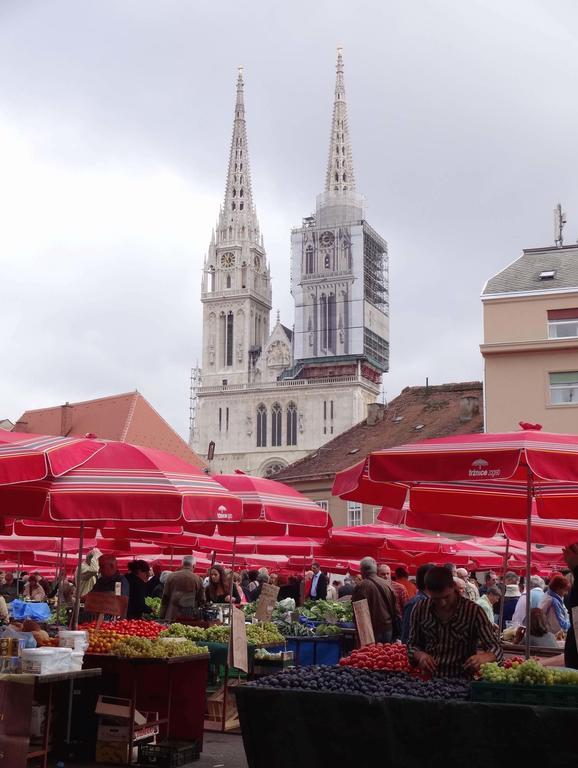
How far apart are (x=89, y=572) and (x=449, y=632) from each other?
443 inches

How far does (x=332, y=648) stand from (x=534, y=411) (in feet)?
85.2

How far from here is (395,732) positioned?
6152mm

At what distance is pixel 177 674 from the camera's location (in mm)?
9461

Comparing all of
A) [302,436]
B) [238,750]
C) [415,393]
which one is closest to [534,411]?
[415,393]

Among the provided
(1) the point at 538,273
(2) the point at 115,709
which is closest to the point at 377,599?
(2) the point at 115,709

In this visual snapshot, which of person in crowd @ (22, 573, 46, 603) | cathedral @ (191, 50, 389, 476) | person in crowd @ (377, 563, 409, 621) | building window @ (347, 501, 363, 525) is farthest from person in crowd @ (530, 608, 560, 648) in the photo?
cathedral @ (191, 50, 389, 476)

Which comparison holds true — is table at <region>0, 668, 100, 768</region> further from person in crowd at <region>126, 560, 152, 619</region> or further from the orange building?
the orange building

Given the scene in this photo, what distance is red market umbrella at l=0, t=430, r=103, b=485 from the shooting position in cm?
742

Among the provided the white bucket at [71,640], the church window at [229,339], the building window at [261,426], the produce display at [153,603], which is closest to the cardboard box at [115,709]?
the white bucket at [71,640]

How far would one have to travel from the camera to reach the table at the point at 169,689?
919 centimetres

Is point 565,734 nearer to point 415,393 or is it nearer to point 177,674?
point 177,674

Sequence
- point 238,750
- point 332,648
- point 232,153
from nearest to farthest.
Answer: point 238,750
point 332,648
point 232,153

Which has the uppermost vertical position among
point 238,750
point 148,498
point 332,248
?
point 332,248

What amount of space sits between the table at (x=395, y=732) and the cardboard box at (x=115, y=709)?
244 centimetres
